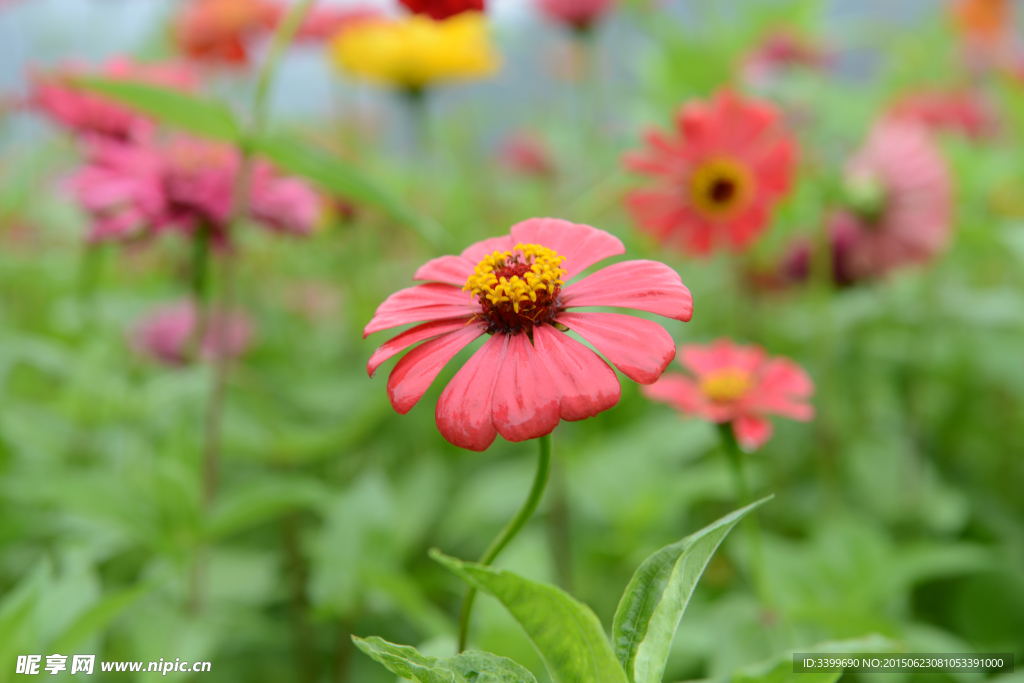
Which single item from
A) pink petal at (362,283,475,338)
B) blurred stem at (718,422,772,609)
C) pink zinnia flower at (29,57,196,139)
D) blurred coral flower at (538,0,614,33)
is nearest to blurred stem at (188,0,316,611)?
pink zinnia flower at (29,57,196,139)

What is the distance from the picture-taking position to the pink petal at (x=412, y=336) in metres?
0.30

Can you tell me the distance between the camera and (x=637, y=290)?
12.1 inches

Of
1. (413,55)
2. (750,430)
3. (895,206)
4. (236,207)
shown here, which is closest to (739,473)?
(750,430)

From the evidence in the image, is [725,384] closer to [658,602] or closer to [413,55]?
[658,602]

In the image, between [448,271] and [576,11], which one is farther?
[576,11]

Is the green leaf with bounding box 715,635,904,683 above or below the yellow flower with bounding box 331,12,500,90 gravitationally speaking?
below

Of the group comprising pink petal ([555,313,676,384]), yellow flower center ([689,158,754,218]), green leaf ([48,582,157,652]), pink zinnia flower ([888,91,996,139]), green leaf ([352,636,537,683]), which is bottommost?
green leaf ([48,582,157,652])

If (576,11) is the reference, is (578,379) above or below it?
below

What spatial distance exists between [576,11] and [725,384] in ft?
3.45

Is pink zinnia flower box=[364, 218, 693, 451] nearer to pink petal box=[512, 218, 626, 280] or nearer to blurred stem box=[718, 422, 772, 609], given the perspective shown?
pink petal box=[512, 218, 626, 280]

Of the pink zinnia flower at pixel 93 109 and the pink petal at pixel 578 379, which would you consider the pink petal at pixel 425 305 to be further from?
the pink zinnia flower at pixel 93 109

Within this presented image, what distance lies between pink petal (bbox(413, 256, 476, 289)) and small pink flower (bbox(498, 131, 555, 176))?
1.67 meters

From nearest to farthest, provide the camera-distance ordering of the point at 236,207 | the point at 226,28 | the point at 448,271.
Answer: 1. the point at 448,271
2. the point at 236,207
3. the point at 226,28

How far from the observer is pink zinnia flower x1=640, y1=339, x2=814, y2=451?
497 mm
